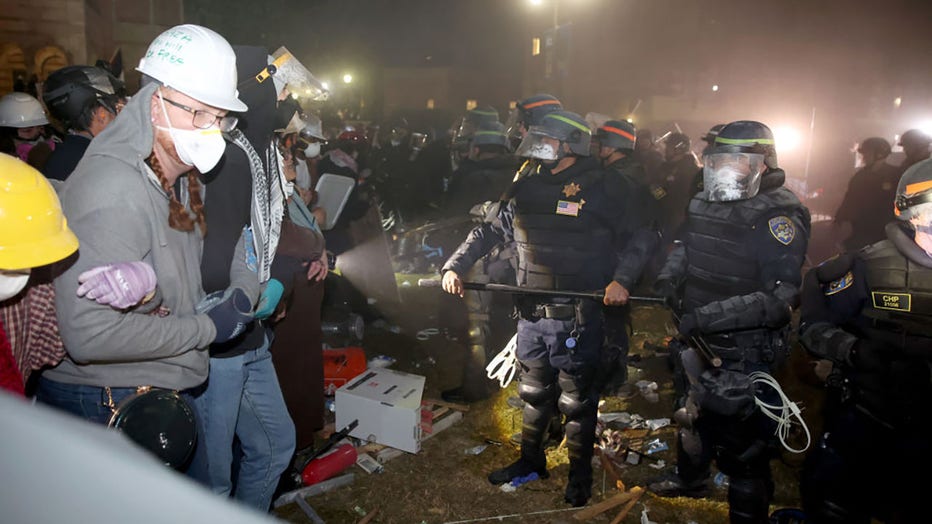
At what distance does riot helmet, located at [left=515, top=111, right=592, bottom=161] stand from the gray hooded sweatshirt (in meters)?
2.77

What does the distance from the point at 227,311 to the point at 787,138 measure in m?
35.6

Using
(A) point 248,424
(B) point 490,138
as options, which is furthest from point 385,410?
(B) point 490,138

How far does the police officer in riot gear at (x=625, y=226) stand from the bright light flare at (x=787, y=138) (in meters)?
27.6

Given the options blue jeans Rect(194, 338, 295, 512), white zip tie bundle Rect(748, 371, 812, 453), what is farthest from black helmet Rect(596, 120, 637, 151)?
blue jeans Rect(194, 338, 295, 512)

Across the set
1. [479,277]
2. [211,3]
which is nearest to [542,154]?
[479,277]

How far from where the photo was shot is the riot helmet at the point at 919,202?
3.16 metres

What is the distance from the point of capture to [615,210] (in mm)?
4512

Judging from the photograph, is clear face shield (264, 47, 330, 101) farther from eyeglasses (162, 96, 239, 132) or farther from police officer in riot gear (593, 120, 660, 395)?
police officer in riot gear (593, 120, 660, 395)

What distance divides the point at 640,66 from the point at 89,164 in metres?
39.8

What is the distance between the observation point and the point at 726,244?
4.08 meters

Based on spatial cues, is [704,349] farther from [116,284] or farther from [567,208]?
[116,284]

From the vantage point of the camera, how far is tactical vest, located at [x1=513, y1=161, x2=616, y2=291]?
4.46 m

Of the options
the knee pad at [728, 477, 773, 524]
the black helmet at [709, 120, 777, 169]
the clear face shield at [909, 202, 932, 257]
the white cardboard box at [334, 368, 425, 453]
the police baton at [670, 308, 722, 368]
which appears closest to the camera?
the clear face shield at [909, 202, 932, 257]

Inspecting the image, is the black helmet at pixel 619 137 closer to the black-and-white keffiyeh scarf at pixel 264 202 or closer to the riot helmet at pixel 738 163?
the riot helmet at pixel 738 163
